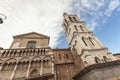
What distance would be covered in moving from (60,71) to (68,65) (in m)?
2.36

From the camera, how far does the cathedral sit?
42.6ft

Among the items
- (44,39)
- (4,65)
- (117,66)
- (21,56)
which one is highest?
(44,39)

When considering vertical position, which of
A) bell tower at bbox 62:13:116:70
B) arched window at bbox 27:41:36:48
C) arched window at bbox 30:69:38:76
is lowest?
arched window at bbox 30:69:38:76

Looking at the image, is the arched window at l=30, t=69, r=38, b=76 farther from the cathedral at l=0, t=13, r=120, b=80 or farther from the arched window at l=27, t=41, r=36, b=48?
the arched window at l=27, t=41, r=36, b=48

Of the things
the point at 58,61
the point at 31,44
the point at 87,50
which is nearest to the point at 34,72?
the point at 58,61

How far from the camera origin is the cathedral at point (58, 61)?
12970 millimetres

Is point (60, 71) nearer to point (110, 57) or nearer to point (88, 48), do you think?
point (88, 48)

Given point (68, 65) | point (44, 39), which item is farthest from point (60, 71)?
point (44, 39)

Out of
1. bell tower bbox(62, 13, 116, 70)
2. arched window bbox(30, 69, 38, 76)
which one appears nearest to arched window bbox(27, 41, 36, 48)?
arched window bbox(30, 69, 38, 76)

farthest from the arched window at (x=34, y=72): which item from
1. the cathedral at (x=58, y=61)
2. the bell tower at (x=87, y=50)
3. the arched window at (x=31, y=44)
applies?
the bell tower at (x=87, y=50)

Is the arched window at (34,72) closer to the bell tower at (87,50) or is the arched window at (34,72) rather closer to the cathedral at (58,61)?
the cathedral at (58,61)

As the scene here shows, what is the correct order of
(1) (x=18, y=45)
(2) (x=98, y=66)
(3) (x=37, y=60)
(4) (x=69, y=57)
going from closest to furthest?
Answer: (2) (x=98, y=66) < (3) (x=37, y=60) < (1) (x=18, y=45) < (4) (x=69, y=57)

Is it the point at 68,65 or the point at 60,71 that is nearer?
the point at 60,71

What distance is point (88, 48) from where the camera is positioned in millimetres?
17625
